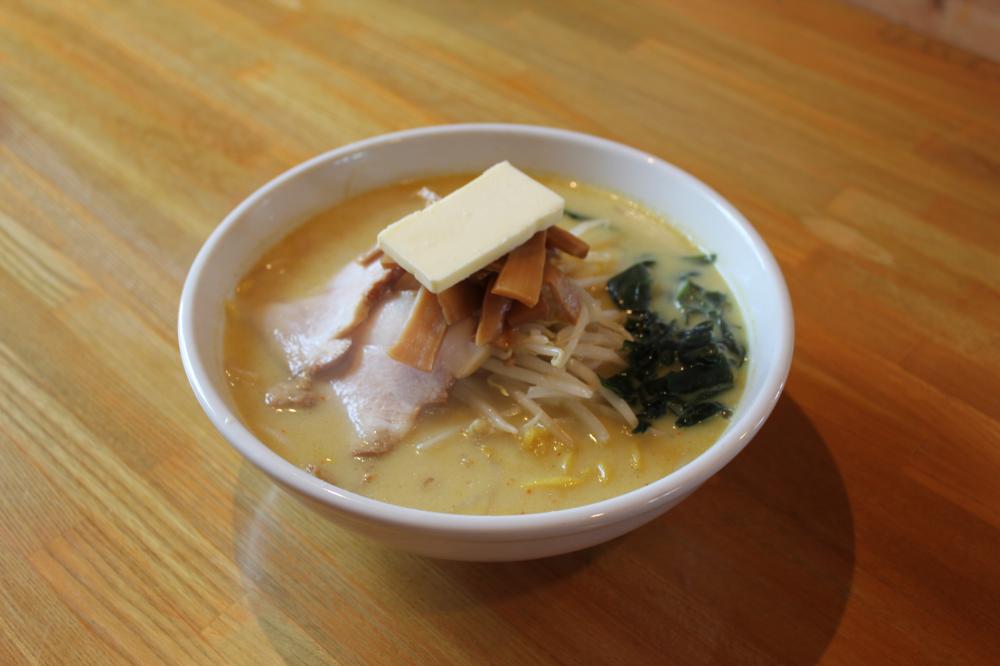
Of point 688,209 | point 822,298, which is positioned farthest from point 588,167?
point 822,298

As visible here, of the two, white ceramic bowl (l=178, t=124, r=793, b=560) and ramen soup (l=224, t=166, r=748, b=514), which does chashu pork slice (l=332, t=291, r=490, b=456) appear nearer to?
ramen soup (l=224, t=166, r=748, b=514)

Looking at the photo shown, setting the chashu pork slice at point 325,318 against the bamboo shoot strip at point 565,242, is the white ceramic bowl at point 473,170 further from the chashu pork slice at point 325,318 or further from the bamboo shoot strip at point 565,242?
the bamboo shoot strip at point 565,242

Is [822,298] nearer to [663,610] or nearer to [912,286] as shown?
[912,286]

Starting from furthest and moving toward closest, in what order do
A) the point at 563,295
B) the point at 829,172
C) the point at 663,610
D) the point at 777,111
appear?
the point at 777,111, the point at 829,172, the point at 563,295, the point at 663,610

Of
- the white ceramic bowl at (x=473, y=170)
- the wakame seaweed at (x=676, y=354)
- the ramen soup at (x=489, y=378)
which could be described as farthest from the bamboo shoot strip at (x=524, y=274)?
the white ceramic bowl at (x=473, y=170)

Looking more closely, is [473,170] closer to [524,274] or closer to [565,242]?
[565,242]

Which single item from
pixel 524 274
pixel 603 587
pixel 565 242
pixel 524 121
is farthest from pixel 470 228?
pixel 524 121

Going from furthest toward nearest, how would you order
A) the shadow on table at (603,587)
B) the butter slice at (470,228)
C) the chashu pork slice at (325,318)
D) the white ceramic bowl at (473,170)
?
the chashu pork slice at (325,318) < the butter slice at (470,228) < the shadow on table at (603,587) < the white ceramic bowl at (473,170)
